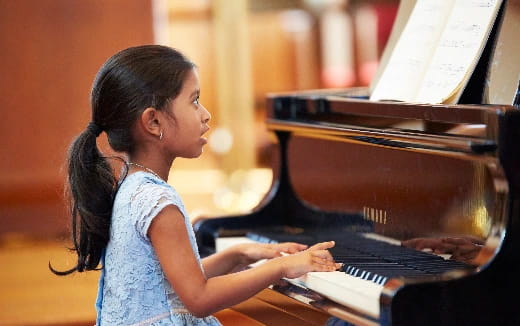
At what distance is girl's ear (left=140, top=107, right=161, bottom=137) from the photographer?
1968 mm

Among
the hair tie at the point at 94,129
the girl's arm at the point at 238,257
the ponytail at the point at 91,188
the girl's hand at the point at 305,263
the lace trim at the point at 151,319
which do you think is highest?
the hair tie at the point at 94,129

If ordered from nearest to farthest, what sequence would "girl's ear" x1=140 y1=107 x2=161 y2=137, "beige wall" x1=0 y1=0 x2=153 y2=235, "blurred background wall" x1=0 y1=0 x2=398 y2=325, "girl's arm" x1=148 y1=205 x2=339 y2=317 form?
1. "girl's arm" x1=148 y1=205 x2=339 y2=317
2. "girl's ear" x1=140 y1=107 x2=161 y2=137
3. "blurred background wall" x1=0 y1=0 x2=398 y2=325
4. "beige wall" x1=0 y1=0 x2=153 y2=235

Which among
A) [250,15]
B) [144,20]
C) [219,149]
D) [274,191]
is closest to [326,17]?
[250,15]

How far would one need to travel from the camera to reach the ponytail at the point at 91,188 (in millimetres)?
2021

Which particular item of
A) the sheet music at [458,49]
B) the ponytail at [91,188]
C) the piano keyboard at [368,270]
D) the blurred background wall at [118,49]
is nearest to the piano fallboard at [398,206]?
the piano keyboard at [368,270]

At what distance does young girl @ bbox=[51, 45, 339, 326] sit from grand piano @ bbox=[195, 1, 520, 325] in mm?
186

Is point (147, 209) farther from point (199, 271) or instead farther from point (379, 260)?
point (379, 260)

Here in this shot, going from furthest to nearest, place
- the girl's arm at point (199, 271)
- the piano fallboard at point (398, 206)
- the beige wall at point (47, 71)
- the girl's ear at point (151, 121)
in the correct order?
1. the beige wall at point (47, 71)
2. the girl's ear at point (151, 121)
3. the girl's arm at point (199, 271)
4. the piano fallboard at point (398, 206)

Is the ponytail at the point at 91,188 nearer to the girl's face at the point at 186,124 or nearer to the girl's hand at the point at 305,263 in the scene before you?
the girl's face at the point at 186,124

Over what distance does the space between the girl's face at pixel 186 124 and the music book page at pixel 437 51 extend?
53 cm

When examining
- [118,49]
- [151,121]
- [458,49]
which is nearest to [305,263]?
[151,121]

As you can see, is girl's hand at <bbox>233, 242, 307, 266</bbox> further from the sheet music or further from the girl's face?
the sheet music

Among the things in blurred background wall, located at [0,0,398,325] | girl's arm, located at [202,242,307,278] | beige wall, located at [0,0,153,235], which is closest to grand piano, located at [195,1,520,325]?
girl's arm, located at [202,242,307,278]

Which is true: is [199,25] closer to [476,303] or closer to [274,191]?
[274,191]
